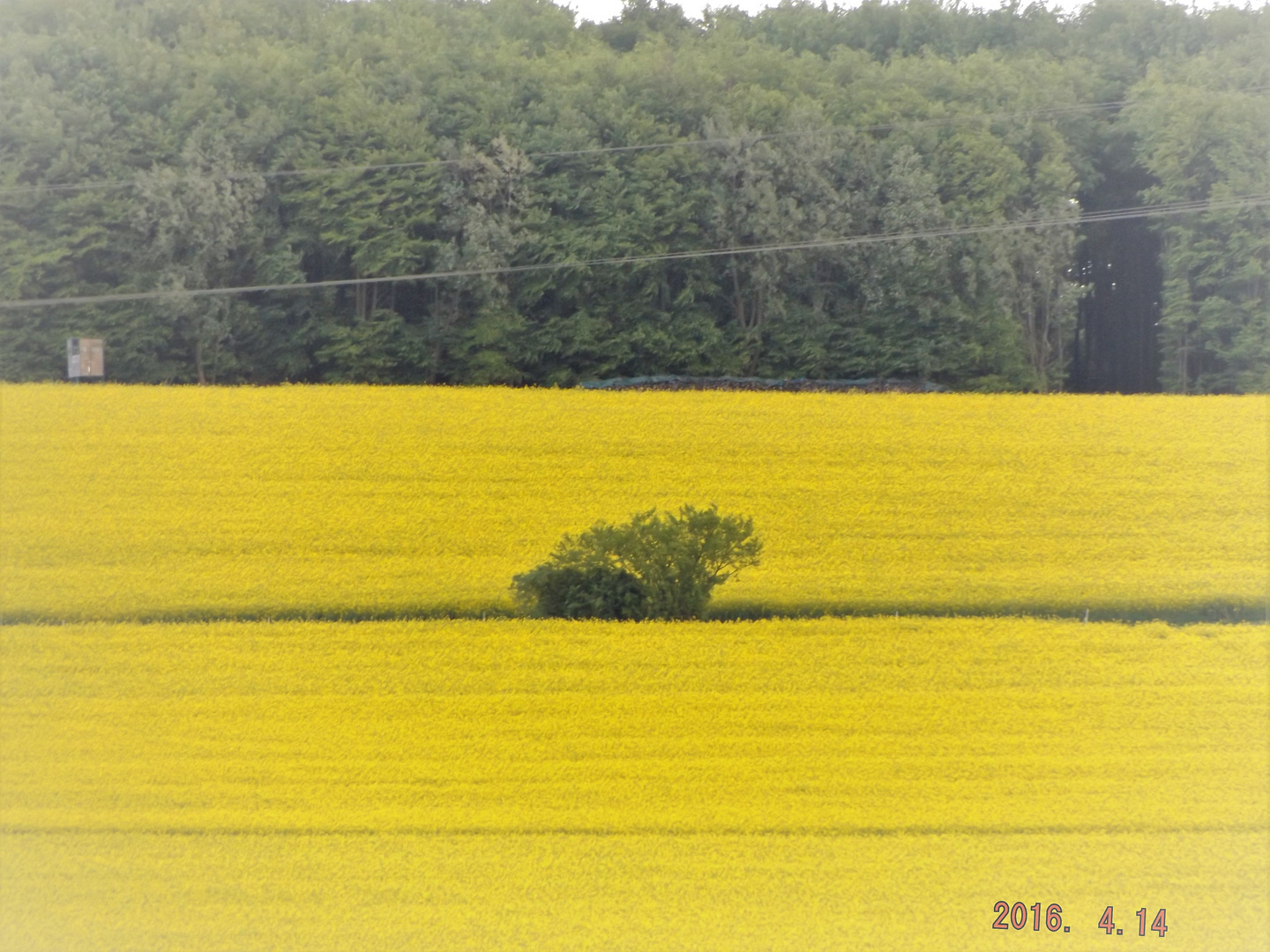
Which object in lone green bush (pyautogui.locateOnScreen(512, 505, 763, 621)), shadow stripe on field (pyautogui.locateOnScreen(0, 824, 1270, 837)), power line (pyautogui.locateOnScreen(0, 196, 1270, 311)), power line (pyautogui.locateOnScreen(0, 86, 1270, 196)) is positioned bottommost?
shadow stripe on field (pyautogui.locateOnScreen(0, 824, 1270, 837))

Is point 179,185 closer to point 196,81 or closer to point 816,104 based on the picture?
point 196,81

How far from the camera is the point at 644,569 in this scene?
616 cm

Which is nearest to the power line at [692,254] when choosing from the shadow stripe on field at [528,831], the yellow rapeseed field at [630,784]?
the yellow rapeseed field at [630,784]

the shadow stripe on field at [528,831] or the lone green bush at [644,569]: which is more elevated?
the lone green bush at [644,569]

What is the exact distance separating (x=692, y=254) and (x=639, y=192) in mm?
507

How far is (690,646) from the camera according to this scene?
19.5 feet

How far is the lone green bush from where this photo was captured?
6145mm

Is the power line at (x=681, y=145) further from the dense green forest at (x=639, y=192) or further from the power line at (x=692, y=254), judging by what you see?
the power line at (x=692, y=254)

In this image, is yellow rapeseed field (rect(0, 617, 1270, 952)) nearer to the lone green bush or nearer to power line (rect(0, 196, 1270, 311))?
the lone green bush

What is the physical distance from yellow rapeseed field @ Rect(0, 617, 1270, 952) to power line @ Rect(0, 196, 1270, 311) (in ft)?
5.89

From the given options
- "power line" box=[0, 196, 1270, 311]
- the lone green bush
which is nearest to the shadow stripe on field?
the lone green bush

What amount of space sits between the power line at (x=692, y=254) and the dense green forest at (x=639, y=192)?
2cm

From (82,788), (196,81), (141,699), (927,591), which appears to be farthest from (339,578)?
(927,591)

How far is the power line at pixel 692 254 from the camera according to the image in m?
6.24
